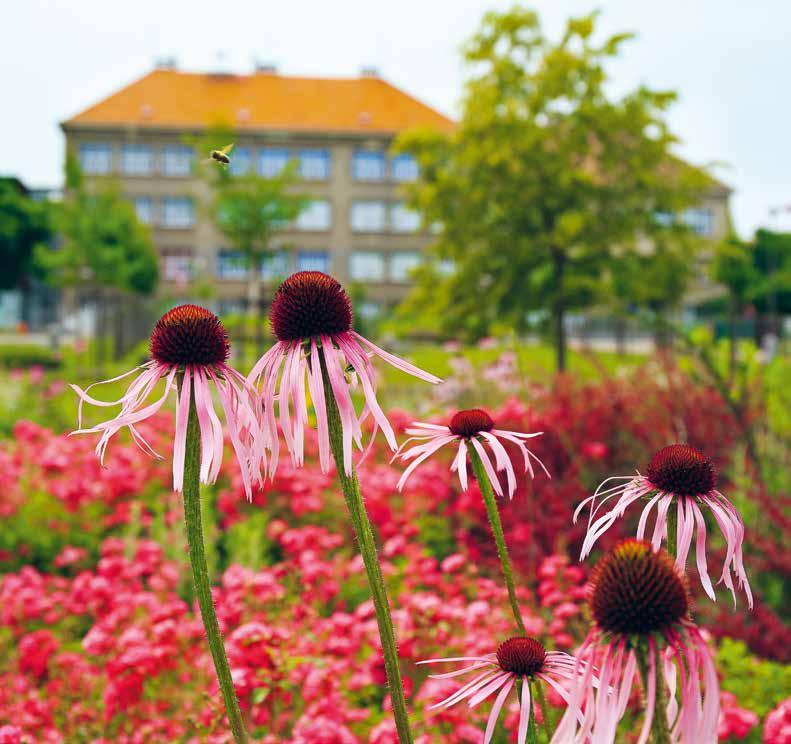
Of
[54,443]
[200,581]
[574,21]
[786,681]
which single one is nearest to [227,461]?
[54,443]

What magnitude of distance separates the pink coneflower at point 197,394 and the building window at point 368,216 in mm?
42976

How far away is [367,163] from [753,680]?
1676 inches

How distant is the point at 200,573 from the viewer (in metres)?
0.83

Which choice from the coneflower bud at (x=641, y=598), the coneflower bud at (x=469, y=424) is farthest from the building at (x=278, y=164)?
the coneflower bud at (x=641, y=598)

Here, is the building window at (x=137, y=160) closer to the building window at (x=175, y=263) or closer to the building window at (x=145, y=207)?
the building window at (x=145, y=207)

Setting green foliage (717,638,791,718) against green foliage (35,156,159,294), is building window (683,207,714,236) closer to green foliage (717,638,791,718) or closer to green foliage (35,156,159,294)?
green foliage (35,156,159,294)

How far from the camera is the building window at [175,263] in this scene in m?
40.9

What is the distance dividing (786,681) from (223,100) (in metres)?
45.3

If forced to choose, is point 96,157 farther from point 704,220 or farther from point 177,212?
point 704,220

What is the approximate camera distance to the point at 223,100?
144 feet

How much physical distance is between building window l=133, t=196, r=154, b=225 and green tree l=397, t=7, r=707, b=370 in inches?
1176

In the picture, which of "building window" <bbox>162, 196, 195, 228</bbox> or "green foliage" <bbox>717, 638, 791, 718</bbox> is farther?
"building window" <bbox>162, 196, 195, 228</bbox>

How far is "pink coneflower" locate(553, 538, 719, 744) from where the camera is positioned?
1.94 feet

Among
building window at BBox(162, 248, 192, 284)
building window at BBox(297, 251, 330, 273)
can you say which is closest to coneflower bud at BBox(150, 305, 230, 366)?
building window at BBox(162, 248, 192, 284)
